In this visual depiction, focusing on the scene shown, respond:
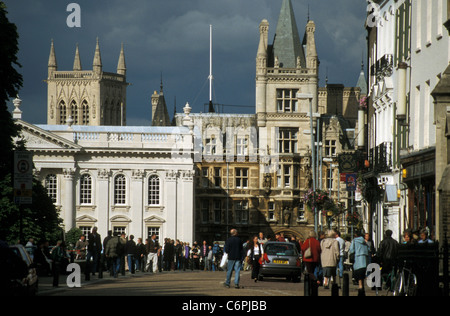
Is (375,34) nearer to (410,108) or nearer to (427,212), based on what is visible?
(410,108)

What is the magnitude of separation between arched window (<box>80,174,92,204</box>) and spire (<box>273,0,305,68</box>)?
2541 centimetres

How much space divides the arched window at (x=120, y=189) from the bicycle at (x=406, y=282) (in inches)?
2528

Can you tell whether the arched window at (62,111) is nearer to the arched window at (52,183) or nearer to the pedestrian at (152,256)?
the arched window at (52,183)

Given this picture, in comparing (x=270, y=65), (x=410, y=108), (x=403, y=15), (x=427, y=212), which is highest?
(x=270, y=65)

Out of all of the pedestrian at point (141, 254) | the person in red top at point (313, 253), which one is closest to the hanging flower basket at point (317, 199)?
the pedestrian at point (141, 254)

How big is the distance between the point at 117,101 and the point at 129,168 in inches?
3253

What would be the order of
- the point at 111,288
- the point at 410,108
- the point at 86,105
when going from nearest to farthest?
1. the point at 111,288
2. the point at 410,108
3. the point at 86,105

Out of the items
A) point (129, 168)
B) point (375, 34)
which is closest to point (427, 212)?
point (375, 34)

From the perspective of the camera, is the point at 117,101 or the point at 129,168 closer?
the point at 129,168

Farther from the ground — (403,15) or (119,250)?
(403,15)

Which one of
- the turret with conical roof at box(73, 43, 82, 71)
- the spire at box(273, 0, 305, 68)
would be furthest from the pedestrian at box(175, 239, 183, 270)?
the turret with conical roof at box(73, 43, 82, 71)

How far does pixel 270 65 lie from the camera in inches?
4055

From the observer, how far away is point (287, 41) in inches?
4102

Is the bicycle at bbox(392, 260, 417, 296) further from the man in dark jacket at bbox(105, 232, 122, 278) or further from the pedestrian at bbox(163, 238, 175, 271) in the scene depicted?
the pedestrian at bbox(163, 238, 175, 271)
